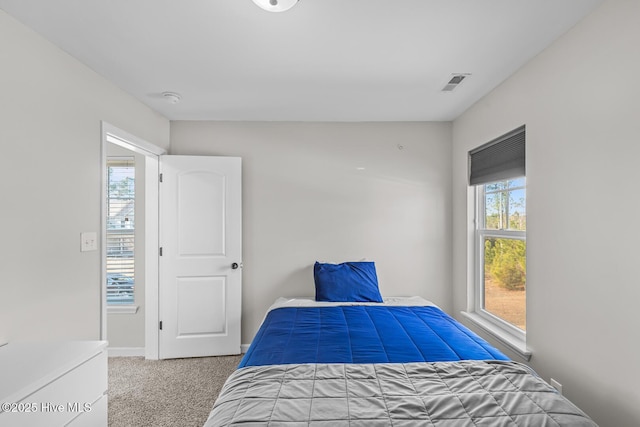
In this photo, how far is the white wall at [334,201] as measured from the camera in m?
3.58

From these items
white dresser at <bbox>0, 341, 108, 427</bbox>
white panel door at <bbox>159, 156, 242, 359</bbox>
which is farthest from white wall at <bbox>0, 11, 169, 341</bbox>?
white panel door at <bbox>159, 156, 242, 359</bbox>

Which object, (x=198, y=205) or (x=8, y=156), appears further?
(x=198, y=205)

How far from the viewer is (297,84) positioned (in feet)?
8.68

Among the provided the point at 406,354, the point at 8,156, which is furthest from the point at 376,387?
the point at 8,156

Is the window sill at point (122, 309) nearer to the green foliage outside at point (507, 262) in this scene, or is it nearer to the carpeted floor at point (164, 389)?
the carpeted floor at point (164, 389)

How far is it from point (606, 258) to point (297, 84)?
7.41 ft

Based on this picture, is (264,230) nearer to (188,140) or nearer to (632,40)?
(188,140)

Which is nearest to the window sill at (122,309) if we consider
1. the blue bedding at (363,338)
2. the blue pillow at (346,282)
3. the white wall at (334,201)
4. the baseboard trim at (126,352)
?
the baseboard trim at (126,352)

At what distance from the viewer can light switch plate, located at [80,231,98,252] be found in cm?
220

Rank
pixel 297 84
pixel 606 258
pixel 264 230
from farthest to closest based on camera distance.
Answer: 1. pixel 264 230
2. pixel 297 84
3. pixel 606 258

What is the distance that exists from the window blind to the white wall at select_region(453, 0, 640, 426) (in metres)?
0.14

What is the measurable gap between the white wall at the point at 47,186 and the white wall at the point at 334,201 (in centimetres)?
143

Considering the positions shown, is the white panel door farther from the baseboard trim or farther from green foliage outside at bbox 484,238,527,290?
green foliage outside at bbox 484,238,527,290

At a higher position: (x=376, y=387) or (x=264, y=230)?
(x=264, y=230)
